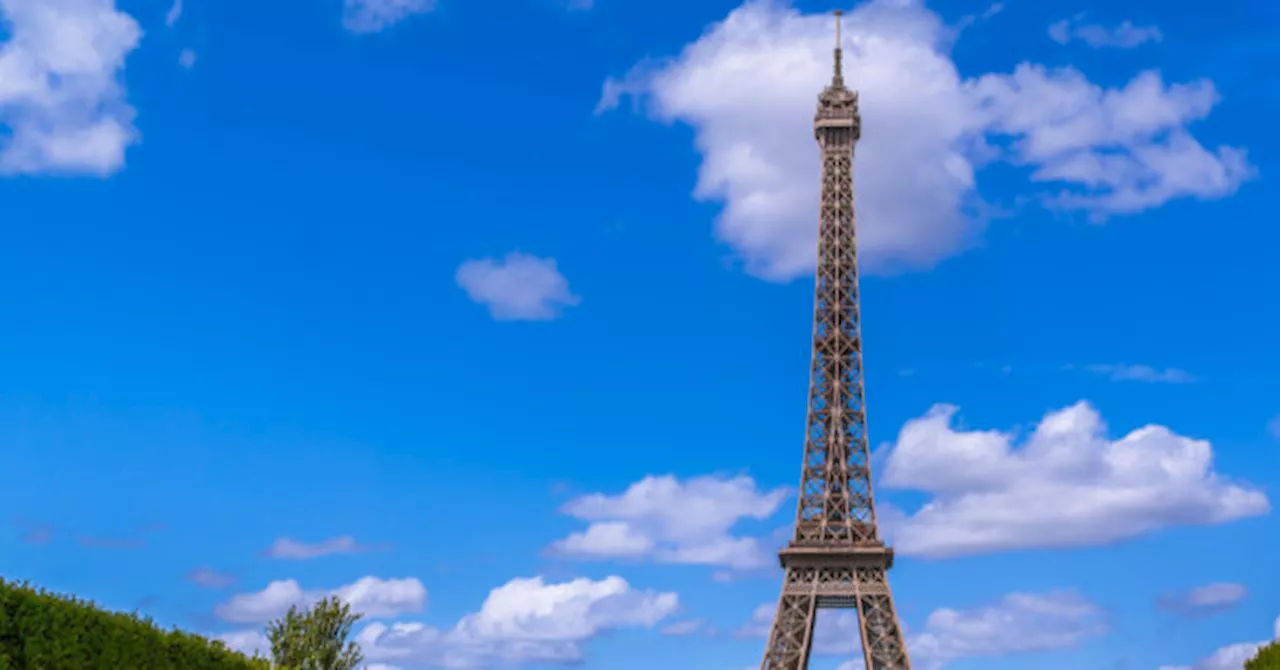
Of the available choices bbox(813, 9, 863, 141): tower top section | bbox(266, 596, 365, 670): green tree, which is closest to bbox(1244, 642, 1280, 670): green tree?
bbox(266, 596, 365, 670): green tree

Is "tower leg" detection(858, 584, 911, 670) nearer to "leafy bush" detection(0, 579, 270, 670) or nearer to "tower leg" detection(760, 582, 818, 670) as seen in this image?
"tower leg" detection(760, 582, 818, 670)

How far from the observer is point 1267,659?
48.0 meters

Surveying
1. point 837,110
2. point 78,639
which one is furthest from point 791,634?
point 78,639

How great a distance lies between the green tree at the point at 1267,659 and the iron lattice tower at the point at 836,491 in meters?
50.8

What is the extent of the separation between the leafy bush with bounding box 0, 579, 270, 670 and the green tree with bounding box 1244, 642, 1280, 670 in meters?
35.2

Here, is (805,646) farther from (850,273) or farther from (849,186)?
(849,186)

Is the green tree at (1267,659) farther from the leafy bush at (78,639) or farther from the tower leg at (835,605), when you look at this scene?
the tower leg at (835,605)

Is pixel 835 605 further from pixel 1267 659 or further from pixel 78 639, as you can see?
pixel 78 639

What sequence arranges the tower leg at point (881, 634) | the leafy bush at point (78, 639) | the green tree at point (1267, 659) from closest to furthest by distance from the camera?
the leafy bush at point (78, 639) < the green tree at point (1267, 659) < the tower leg at point (881, 634)

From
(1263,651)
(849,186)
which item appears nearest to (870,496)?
(849,186)

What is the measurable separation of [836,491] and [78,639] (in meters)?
83.9

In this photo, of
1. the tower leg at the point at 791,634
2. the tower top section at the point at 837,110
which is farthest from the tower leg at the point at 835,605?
the tower top section at the point at 837,110

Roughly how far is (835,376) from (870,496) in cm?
1042

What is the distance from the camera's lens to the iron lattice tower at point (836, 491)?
102 metres
